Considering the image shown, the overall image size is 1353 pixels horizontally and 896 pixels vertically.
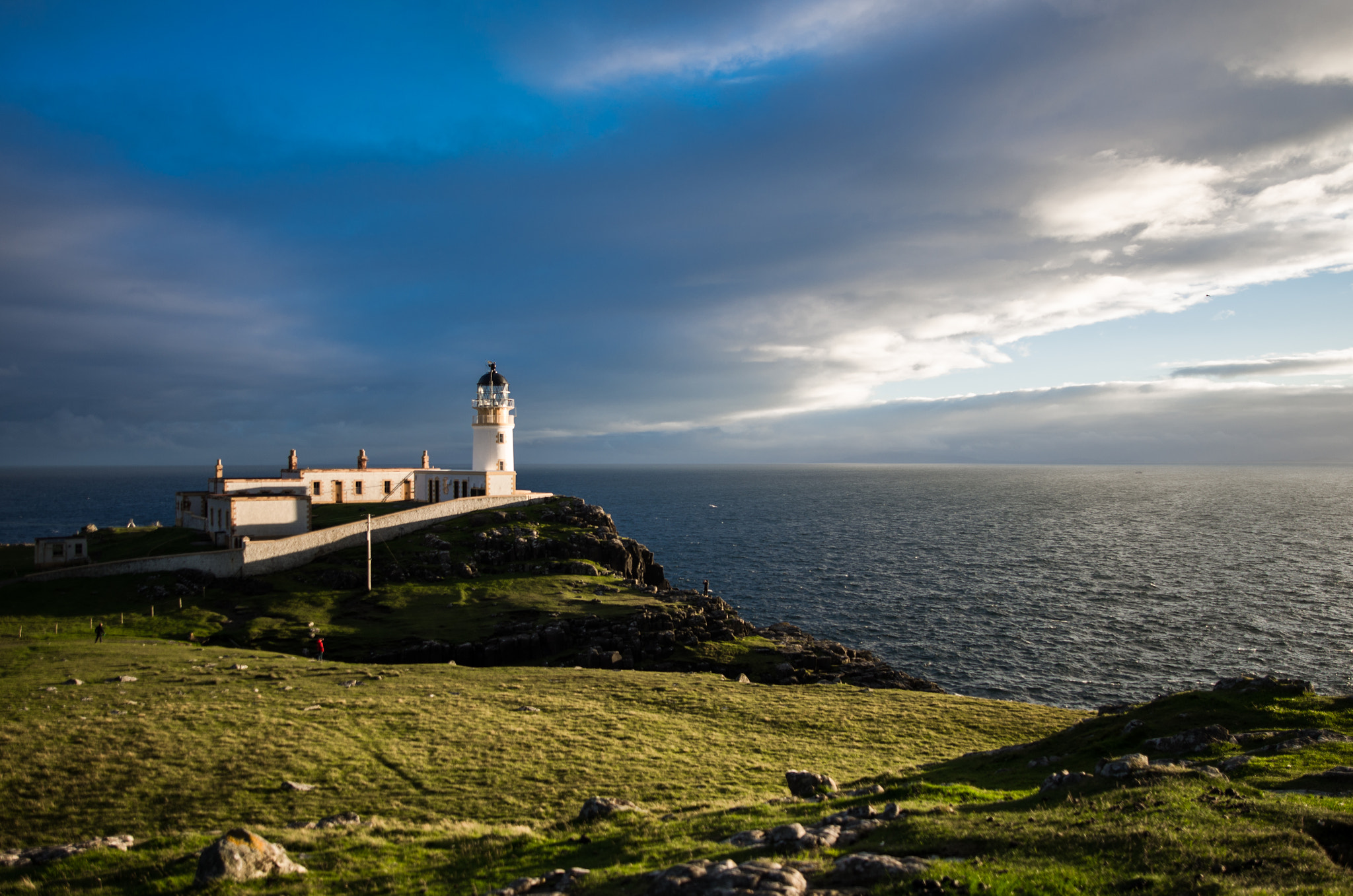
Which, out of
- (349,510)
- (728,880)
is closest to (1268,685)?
(728,880)

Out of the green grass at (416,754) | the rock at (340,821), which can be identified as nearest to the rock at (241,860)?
the green grass at (416,754)

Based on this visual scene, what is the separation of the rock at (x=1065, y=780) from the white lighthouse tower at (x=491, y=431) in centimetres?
7388

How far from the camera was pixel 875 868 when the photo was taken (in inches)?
455

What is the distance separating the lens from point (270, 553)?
5784 centimetres

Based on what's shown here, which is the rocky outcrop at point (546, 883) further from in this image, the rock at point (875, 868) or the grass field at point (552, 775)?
the rock at point (875, 868)

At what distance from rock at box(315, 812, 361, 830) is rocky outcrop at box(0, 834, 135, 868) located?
13.0ft

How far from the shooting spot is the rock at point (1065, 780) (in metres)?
17.1

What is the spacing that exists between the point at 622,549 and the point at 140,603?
40.1 metres

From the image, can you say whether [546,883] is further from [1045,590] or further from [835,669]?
[1045,590]

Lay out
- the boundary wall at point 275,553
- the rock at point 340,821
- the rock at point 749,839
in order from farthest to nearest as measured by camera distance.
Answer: the boundary wall at point 275,553 → the rock at point 340,821 → the rock at point 749,839

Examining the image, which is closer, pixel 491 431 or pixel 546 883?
pixel 546 883

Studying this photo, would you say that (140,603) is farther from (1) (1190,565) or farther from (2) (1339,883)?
(1) (1190,565)

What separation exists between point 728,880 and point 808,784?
991 centimetres

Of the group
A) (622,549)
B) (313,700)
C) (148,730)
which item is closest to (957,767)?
(313,700)
